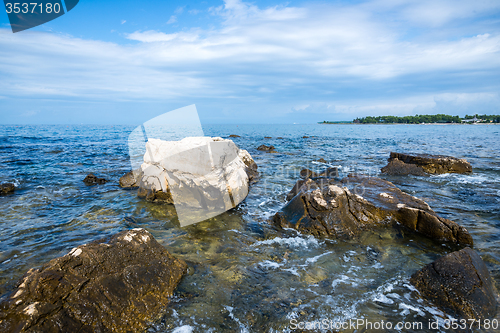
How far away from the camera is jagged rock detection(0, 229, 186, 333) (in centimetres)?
288

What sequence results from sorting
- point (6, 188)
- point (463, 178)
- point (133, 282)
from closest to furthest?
point (133, 282), point (6, 188), point (463, 178)

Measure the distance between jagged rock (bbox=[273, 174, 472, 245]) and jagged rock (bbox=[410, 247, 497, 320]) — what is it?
1.63m

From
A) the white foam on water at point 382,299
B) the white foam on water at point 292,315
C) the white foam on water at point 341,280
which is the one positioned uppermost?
the white foam on water at point 382,299

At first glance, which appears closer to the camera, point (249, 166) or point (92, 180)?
point (92, 180)

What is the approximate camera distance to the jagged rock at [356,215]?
5.86 meters

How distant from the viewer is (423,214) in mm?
6102

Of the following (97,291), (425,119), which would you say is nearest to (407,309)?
(97,291)

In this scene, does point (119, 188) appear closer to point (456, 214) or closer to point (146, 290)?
point (146, 290)

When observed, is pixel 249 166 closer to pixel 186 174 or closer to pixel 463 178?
pixel 186 174

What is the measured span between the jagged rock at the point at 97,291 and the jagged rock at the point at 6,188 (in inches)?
321

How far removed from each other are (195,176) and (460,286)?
6585mm

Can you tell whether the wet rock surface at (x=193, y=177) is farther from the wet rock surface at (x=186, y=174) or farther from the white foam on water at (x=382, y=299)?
the white foam on water at (x=382, y=299)

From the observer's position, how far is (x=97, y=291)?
3.38 meters

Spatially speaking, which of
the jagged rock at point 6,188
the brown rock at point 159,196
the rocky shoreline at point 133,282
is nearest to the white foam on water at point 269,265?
the rocky shoreline at point 133,282
